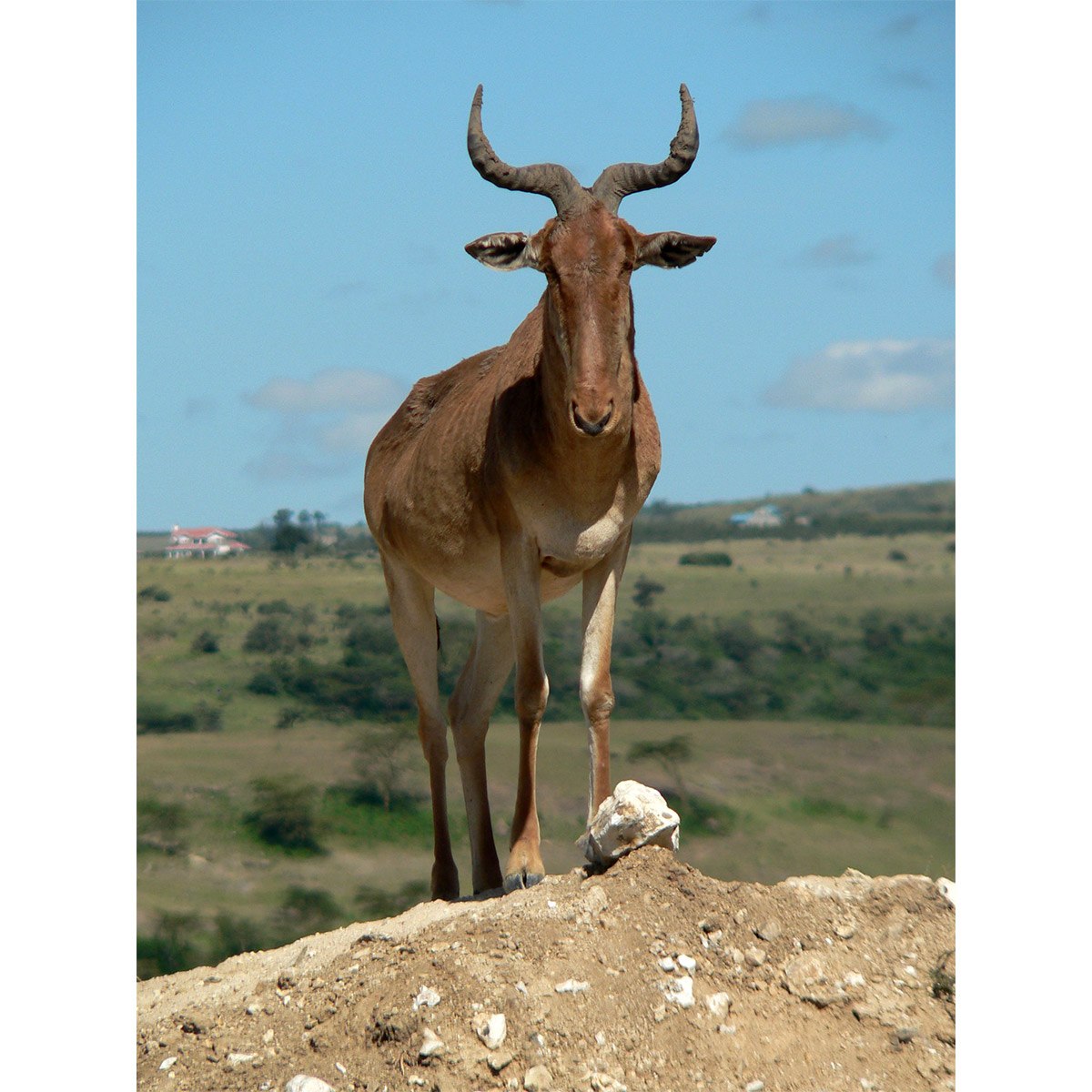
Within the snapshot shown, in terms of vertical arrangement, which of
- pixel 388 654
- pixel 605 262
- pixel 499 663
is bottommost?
pixel 388 654

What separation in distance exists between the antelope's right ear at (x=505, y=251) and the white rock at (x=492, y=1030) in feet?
13.4

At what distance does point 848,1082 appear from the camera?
744cm

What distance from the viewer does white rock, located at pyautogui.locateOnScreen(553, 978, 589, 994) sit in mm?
7664

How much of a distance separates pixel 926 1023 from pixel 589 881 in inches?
74.5

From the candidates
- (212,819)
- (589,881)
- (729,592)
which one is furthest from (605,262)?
(729,592)

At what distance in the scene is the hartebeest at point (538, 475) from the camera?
8.73 meters

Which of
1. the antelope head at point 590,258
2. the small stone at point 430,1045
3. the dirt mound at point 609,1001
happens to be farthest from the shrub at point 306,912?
the small stone at point 430,1045

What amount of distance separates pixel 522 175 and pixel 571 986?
4.49 metres

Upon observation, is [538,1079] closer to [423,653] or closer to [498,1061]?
[498,1061]

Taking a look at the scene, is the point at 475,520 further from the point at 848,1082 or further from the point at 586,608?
the point at 848,1082

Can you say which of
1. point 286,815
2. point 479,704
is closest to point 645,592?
point 286,815

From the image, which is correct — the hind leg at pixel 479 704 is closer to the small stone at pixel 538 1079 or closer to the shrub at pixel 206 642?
the small stone at pixel 538 1079

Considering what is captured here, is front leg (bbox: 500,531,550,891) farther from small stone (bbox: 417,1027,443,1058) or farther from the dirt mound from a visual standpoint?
small stone (bbox: 417,1027,443,1058)

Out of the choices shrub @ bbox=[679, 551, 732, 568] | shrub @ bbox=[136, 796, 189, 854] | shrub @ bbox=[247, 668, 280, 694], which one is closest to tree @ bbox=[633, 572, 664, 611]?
shrub @ bbox=[679, 551, 732, 568]
